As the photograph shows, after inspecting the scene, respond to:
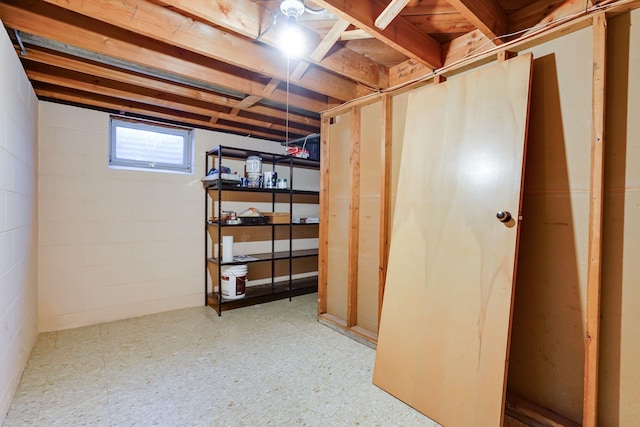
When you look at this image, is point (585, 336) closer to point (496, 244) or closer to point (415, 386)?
point (496, 244)

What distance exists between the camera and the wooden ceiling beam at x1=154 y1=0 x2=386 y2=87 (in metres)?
1.64

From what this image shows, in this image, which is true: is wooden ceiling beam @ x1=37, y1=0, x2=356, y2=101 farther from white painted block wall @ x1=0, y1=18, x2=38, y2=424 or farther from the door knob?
the door knob

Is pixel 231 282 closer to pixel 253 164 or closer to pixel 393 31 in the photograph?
pixel 253 164

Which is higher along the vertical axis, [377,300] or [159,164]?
[159,164]

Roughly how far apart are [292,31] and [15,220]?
211 cm

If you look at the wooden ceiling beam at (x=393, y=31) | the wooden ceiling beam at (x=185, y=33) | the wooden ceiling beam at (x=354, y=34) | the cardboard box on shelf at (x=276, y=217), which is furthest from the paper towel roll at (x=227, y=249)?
the wooden ceiling beam at (x=393, y=31)

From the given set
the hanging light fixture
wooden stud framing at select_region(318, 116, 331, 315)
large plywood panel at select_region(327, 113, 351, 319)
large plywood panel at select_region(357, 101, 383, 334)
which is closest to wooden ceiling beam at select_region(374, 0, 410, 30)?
the hanging light fixture

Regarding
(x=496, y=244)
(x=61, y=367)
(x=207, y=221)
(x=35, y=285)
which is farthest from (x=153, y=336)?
(x=496, y=244)

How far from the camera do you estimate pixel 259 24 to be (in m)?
1.85

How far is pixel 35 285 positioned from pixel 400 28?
12.0 ft

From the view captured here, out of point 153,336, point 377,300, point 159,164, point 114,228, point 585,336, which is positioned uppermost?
point 159,164

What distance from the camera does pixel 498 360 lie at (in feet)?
5.19

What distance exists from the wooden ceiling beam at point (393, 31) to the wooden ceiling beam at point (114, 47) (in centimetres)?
121

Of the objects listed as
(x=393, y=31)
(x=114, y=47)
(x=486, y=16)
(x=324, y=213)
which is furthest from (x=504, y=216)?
(x=114, y=47)
